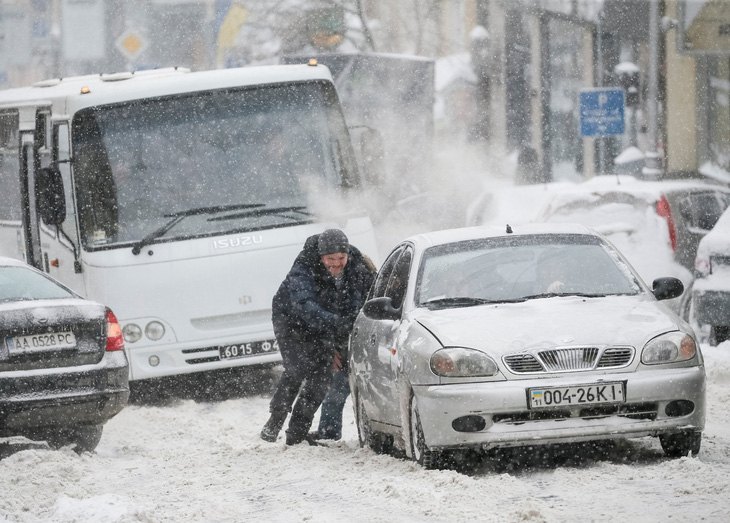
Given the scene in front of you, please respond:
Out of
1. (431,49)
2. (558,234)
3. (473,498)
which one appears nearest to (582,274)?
(558,234)

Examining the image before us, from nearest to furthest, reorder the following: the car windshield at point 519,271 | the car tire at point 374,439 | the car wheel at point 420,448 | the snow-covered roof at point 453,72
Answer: the car wheel at point 420,448 → the car windshield at point 519,271 → the car tire at point 374,439 → the snow-covered roof at point 453,72

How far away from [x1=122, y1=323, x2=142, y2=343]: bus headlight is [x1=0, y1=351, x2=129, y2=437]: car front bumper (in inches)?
115

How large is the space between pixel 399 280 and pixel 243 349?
14.7ft

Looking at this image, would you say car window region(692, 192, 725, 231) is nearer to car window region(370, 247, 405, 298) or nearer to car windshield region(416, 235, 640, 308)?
car window region(370, 247, 405, 298)

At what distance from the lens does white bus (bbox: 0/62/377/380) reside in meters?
13.6

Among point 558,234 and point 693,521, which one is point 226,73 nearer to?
point 558,234

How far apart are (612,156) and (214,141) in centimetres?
2236

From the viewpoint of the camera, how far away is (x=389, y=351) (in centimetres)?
895

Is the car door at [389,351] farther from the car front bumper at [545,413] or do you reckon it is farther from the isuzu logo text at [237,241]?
the isuzu logo text at [237,241]

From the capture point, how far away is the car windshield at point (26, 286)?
35.0ft

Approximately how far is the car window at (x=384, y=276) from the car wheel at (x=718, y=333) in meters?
4.51

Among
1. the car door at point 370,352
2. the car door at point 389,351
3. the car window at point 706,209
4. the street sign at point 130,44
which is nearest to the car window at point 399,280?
the car door at point 389,351

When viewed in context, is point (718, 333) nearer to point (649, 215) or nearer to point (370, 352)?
point (649, 215)

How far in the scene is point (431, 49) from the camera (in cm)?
6031
